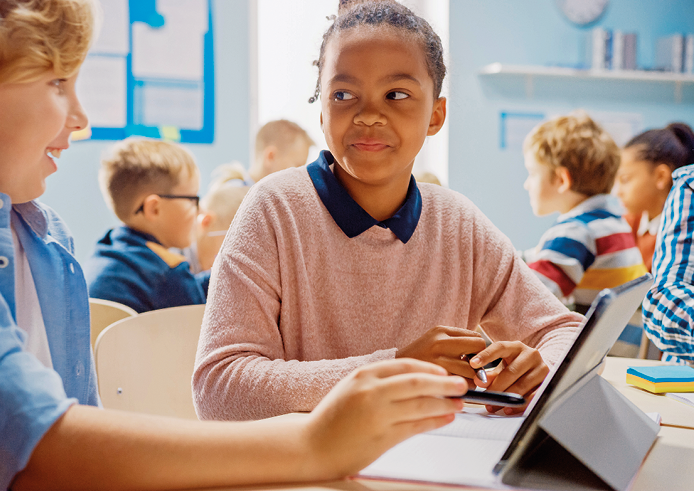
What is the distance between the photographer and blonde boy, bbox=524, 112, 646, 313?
82.8 inches

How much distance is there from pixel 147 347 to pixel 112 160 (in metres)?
1.34

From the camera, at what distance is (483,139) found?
Result: 4.28 meters

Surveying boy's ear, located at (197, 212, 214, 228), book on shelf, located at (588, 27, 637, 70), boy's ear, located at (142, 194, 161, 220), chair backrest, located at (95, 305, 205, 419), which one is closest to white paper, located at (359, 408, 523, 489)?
chair backrest, located at (95, 305, 205, 419)

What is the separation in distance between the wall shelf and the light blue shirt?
3.77m

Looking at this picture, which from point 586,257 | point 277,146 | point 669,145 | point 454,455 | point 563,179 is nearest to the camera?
point 454,455

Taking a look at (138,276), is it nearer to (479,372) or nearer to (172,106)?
(479,372)

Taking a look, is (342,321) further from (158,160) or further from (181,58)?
(181,58)

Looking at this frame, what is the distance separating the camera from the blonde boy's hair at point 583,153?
2.29 m

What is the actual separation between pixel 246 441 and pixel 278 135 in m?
2.92

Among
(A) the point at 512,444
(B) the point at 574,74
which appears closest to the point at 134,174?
(A) the point at 512,444

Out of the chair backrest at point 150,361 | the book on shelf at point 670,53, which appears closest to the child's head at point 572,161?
the chair backrest at point 150,361

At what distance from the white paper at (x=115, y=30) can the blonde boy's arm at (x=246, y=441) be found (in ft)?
10.5

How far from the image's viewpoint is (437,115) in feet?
3.65

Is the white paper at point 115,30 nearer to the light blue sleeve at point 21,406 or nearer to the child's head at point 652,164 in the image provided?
→ the child's head at point 652,164
